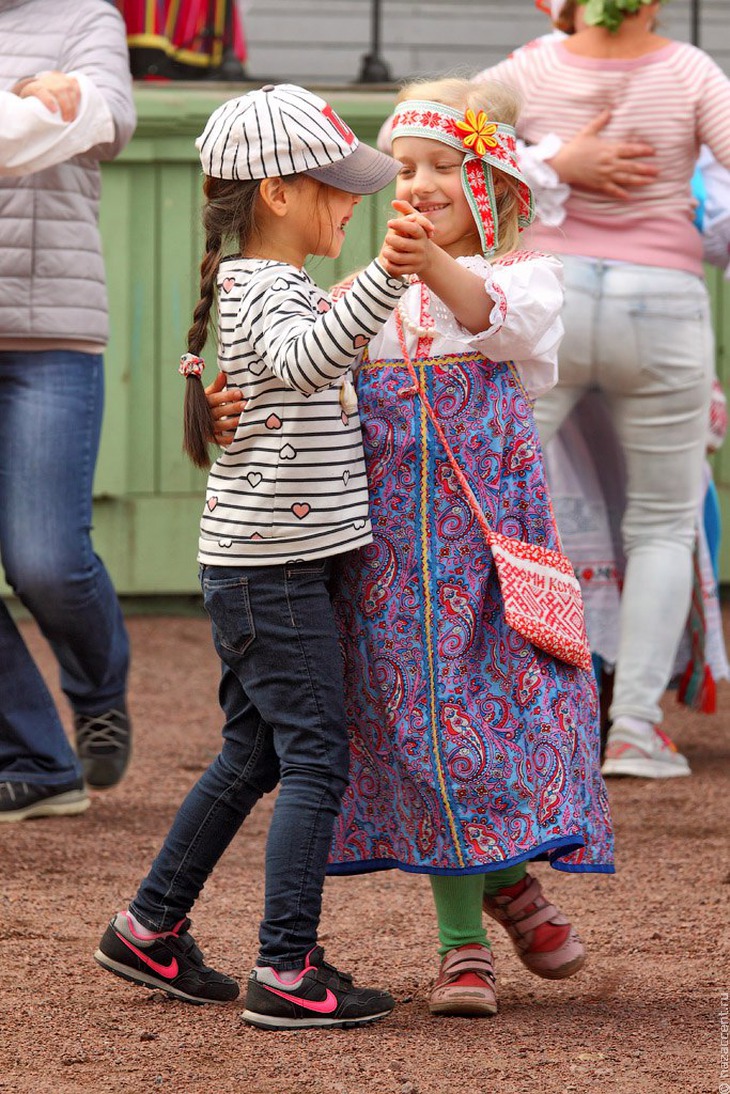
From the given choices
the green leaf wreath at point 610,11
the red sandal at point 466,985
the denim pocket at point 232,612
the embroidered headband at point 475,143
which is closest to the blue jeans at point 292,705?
the denim pocket at point 232,612

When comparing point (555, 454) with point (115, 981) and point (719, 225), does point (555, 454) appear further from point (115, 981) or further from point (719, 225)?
point (115, 981)

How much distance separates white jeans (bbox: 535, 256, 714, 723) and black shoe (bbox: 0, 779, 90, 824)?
1382 millimetres

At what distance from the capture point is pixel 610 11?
4367mm

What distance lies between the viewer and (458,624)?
2.67 meters

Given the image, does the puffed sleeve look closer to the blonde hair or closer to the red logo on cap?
the blonde hair

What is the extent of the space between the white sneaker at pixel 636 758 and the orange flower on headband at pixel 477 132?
6.96 feet

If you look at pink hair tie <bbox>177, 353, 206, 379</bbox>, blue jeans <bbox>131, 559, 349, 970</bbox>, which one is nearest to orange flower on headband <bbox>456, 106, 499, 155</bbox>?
pink hair tie <bbox>177, 353, 206, 379</bbox>

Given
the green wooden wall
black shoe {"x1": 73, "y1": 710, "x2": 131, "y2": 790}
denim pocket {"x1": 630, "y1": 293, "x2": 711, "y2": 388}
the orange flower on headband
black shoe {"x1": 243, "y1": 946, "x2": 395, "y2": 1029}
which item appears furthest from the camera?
the green wooden wall

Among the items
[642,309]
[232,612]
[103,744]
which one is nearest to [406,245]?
[232,612]

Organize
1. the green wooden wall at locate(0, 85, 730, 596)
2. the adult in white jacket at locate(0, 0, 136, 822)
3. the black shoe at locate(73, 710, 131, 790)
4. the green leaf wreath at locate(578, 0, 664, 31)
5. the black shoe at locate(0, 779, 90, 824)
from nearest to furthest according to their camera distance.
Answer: the adult in white jacket at locate(0, 0, 136, 822), the black shoe at locate(0, 779, 90, 824), the black shoe at locate(73, 710, 131, 790), the green leaf wreath at locate(578, 0, 664, 31), the green wooden wall at locate(0, 85, 730, 596)

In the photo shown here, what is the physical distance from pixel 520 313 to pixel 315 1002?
3.41 ft

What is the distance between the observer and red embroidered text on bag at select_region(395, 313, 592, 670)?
8.66ft

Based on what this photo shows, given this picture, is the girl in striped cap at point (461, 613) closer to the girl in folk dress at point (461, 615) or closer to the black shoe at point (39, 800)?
the girl in folk dress at point (461, 615)

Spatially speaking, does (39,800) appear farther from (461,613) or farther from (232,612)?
(461,613)
